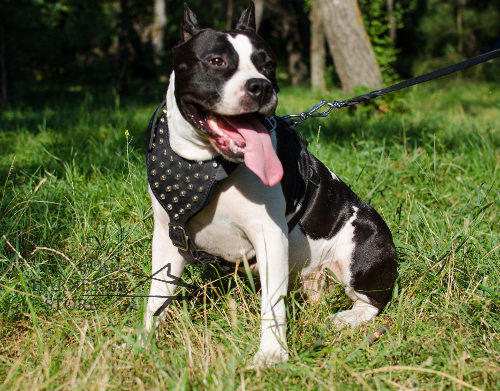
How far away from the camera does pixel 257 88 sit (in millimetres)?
1854

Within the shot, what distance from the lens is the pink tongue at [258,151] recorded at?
6.11ft

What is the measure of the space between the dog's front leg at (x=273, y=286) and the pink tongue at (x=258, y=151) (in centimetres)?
26

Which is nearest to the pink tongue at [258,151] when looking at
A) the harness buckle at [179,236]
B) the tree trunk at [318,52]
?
the harness buckle at [179,236]

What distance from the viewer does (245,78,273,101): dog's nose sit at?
185 cm

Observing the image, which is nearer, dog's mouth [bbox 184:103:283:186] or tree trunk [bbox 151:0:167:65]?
dog's mouth [bbox 184:103:283:186]

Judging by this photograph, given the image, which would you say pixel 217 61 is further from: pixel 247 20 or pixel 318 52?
pixel 318 52

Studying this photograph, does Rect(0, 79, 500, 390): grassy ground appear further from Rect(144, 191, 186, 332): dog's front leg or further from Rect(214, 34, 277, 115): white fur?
Rect(214, 34, 277, 115): white fur

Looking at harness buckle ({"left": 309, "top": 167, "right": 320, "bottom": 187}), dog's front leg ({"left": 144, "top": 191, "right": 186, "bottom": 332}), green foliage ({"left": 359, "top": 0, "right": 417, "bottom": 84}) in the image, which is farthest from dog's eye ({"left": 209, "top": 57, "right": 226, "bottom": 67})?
green foliage ({"left": 359, "top": 0, "right": 417, "bottom": 84})

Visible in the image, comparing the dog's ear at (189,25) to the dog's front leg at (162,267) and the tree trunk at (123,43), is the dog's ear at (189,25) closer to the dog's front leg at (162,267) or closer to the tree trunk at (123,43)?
the dog's front leg at (162,267)

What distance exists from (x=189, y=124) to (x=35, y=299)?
1031 millimetres

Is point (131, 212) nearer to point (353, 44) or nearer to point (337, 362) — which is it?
point (337, 362)

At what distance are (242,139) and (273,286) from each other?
592mm

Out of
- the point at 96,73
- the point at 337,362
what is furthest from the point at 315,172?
the point at 96,73

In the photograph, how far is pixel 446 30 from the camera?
1825 cm
